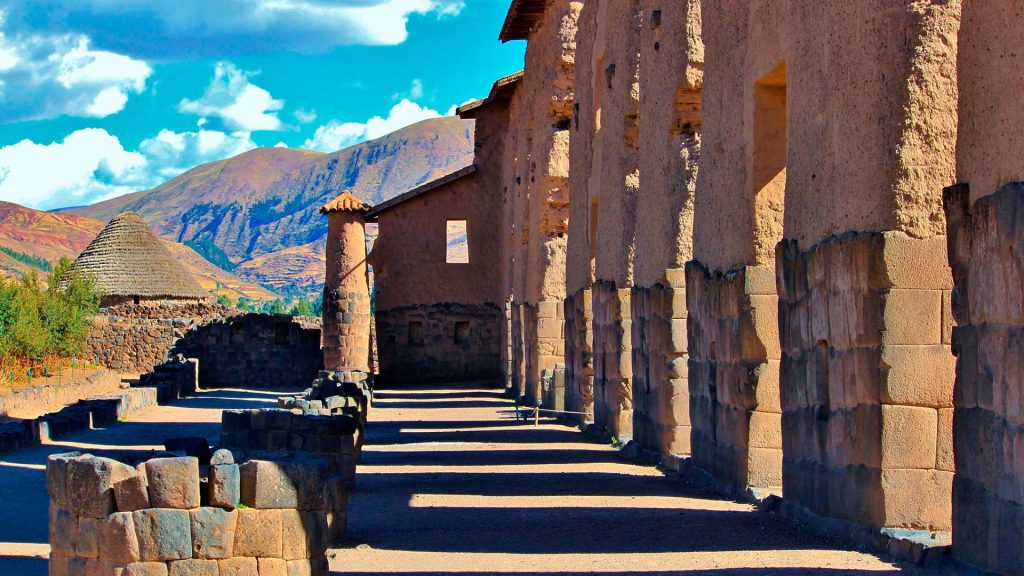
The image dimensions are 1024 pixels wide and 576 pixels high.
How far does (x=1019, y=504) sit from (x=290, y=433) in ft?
22.5

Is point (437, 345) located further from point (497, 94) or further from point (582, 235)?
point (582, 235)

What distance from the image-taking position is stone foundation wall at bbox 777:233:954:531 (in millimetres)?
7742

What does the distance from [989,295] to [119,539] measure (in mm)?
4692

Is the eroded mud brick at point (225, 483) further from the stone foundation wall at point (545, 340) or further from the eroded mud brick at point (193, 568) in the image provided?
the stone foundation wall at point (545, 340)

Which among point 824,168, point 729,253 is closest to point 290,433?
point 729,253

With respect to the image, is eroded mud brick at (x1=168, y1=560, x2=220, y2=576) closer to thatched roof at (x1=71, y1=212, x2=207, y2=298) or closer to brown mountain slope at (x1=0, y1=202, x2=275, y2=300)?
thatched roof at (x1=71, y1=212, x2=207, y2=298)

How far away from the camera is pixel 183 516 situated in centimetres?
661

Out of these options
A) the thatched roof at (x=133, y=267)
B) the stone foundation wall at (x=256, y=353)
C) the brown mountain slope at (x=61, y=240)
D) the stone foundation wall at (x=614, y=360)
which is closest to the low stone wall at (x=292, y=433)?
the stone foundation wall at (x=614, y=360)

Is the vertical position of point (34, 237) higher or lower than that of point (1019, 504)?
higher

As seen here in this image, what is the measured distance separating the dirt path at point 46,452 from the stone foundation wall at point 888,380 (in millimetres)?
4747

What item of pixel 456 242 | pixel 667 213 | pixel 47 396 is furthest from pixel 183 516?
pixel 456 242

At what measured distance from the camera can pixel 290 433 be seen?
37.4ft

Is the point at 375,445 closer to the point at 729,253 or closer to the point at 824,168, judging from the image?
the point at 729,253

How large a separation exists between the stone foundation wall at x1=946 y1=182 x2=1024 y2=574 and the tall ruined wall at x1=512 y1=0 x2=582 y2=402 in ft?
52.6
